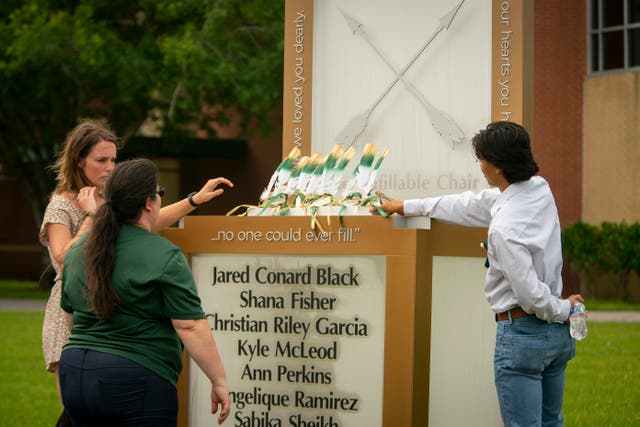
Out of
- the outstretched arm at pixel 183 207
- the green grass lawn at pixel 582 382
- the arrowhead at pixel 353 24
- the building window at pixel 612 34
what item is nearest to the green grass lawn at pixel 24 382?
the green grass lawn at pixel 582 382

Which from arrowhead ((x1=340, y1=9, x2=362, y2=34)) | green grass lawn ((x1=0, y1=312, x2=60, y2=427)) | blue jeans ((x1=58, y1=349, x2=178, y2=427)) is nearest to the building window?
green grass lawn ((x1=0, y1=312, x2=60, y2=427))

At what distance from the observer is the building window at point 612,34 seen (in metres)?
22.4

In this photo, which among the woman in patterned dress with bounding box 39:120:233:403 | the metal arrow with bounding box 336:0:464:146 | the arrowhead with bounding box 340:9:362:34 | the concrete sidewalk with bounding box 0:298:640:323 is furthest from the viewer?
the concrete sidewalk with bounding box 0:298:640:323

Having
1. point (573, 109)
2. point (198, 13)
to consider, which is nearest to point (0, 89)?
point (198, 13)

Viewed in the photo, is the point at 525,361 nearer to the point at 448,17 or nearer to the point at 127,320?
the point at 127,320

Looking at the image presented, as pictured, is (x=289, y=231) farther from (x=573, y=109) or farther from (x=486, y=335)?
(x=573, y=109)

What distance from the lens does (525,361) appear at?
13.5 feet

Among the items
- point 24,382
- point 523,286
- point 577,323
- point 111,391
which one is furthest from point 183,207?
point 24,382

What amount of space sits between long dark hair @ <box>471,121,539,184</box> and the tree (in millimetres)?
16523

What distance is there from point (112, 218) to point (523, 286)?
64.4 inches

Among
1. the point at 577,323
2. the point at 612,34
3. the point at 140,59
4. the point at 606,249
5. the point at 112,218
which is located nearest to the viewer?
the point at 112,218

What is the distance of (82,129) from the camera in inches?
195

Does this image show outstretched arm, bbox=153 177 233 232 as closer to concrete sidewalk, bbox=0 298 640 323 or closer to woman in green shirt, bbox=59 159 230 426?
woman in green shirt, bbox=59 159 230 426

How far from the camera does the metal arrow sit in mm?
5973
